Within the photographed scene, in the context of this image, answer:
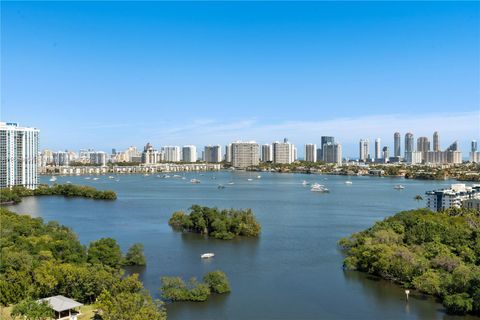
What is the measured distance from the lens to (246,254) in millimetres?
6875

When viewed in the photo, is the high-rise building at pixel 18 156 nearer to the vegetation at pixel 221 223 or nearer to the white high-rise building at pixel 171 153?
the vegetation at pixel 221 223

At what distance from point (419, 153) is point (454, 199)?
40.8 m

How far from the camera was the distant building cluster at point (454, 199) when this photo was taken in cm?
1011

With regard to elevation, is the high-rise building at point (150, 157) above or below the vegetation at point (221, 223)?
above

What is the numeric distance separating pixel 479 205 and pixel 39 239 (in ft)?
27.9

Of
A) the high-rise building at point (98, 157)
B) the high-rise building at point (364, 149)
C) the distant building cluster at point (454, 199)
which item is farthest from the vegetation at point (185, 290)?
the high-rise building at point (364, 149)

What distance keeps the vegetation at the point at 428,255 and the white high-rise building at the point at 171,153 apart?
43.9 m

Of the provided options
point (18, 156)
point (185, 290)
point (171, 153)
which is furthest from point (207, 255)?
point (171, 153)

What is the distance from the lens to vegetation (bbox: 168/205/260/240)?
8.23 metres

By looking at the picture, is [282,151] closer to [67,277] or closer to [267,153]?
[267,153]

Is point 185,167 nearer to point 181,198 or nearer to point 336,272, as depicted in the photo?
point 181,198

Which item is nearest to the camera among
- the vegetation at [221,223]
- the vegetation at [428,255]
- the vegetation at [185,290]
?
the vegetation at [428,255]

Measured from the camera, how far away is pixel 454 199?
33.9 feet

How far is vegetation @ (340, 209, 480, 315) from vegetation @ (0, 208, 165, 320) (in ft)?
8.76
